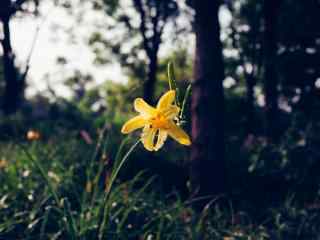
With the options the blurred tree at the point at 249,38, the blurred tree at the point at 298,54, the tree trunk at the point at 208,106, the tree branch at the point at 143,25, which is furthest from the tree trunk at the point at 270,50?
the tree trunk at the point at 208,106

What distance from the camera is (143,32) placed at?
12.6m

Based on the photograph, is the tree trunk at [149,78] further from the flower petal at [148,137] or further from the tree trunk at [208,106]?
the flower petal at [148,137]

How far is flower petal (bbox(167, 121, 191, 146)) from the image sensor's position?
1658 mm

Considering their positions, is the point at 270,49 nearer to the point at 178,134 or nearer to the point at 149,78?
the point at 149,78

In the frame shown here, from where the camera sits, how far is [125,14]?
A: 1340 centimetres

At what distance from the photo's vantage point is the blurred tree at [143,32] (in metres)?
11.7

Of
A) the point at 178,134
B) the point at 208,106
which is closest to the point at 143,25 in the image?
the point at 208,106

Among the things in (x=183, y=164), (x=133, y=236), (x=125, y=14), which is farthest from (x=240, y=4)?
(x=133, y=236)

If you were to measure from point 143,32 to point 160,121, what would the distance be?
36.8ft

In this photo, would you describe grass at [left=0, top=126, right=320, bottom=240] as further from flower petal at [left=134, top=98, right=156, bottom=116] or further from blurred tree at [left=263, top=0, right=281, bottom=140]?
blurred tree at [left=263, top=0, right=281, bottom=140]

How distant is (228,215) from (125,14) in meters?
10.9

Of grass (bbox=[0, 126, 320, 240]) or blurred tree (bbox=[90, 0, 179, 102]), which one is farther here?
blurred tree (bbox=[90, 0, 179, 102])

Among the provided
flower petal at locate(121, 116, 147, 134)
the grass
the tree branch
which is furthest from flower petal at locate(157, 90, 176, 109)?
the tree branch

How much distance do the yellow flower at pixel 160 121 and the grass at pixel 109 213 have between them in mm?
299
